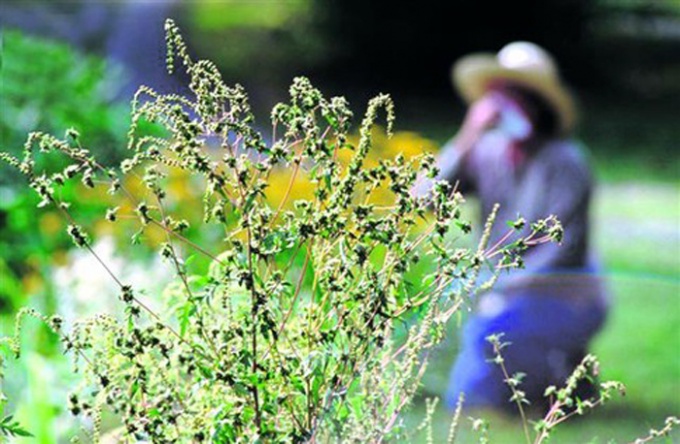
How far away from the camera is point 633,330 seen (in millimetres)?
8016

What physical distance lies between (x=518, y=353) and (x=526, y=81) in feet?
8.44

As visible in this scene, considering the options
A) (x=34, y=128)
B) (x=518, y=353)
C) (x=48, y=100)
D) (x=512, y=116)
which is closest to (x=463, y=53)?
(x=512, y=116)

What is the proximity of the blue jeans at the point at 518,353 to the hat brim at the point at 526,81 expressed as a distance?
1.58 m

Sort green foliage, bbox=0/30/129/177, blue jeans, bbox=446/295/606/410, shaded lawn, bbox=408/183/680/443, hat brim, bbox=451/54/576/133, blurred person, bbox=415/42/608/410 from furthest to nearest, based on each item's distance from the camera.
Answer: hat brim, bbox=451/54/576/133 → blurred person, bbox=415/42/608/410 → green foliage, bbox=0/30/129/177 → blue jeans, bbox=446/295/606/410 → shaded lawn, bbox=408/183/680/443

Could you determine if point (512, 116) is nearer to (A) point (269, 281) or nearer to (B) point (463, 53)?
(A) point (269, 281)

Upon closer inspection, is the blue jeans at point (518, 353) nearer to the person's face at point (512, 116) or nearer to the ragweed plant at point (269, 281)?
the ragweed plant at point (269, 281)

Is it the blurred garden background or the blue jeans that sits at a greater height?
the blurred garden background

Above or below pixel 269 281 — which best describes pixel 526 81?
above

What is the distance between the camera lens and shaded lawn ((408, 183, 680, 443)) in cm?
318

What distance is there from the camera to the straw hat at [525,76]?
649cm

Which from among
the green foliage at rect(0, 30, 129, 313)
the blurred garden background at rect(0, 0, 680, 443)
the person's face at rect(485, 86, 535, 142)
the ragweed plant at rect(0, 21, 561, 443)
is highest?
the blurred garden background at rect(0, 0, 680, 443)

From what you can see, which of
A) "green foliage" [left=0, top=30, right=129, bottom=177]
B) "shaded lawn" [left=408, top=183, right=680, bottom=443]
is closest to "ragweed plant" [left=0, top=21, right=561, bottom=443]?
"shaded lawn" [left=408, top=183, right=680, bottom=443]

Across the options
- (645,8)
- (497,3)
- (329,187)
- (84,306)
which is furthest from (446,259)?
(645,8)

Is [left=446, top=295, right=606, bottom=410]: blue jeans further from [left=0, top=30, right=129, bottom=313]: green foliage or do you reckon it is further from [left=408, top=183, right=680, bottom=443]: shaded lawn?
[left=0, top=30, right=129, bottom=313]: green foliage
